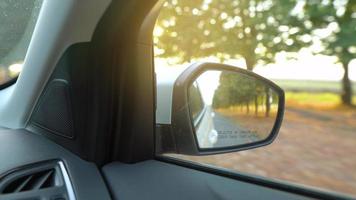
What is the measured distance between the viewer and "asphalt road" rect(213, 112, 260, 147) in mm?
1963

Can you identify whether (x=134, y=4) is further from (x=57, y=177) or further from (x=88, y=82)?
(x=57, y=177)

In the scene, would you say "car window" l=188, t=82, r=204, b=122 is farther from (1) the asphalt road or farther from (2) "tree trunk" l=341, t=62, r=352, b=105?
(2) "tree trunk" l=341, t=62, r=352, b=105

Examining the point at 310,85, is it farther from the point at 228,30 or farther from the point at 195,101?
the point at 195,101

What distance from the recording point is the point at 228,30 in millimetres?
2684

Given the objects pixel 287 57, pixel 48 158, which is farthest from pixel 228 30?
pixel 48 158

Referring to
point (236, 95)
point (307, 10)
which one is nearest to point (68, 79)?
point (236, 95)

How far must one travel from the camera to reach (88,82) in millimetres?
1808

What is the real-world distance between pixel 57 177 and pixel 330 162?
186 centimetres

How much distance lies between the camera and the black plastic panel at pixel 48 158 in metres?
1.59

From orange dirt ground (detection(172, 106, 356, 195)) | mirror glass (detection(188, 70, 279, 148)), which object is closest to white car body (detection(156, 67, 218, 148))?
mirror glass (detection(188, 70, 279, 148))

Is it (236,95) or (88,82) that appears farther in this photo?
(236,95)

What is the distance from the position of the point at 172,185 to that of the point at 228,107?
501mm

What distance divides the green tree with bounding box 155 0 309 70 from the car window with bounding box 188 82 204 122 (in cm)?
36

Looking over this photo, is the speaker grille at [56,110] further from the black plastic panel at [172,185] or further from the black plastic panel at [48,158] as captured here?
the black plastic panel at [172,185]
